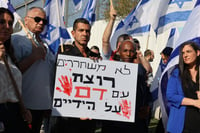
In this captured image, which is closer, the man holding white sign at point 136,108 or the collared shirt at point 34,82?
the collared shirt at point 34,82

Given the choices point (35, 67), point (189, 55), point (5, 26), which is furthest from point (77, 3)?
point (5, 26)

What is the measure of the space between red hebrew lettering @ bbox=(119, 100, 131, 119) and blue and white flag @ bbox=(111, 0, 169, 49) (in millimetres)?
2304

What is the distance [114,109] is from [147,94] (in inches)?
21.3

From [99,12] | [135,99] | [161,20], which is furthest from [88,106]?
[99,12]

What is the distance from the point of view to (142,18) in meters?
5.82

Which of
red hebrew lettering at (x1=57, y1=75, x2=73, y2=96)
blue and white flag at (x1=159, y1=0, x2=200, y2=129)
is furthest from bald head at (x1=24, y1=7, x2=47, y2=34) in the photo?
blue and white flag at (x1=159, y1=0, x2=200, y2=129)

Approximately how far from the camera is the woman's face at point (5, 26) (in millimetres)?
2855

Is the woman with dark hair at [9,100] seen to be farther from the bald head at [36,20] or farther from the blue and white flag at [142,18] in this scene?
the blue and white flag at [142,18]

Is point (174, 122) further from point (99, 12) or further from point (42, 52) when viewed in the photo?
point (99, 12)

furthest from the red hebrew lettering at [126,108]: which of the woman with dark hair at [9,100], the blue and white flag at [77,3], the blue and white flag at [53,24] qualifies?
the blue and white flag at [77,3]

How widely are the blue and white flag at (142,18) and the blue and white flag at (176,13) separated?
4.6 inches

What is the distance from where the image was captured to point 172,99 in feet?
11.5

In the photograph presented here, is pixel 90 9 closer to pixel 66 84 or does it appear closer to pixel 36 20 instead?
pixel 36 20

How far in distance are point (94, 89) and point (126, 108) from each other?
1.34 ft
